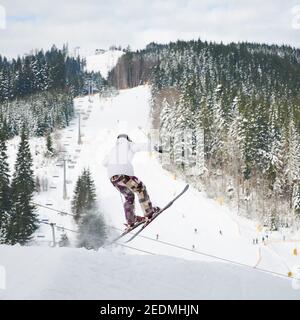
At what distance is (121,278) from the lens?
8.30 m

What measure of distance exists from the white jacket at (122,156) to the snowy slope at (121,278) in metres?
1.73

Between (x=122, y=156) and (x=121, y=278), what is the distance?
217 cm

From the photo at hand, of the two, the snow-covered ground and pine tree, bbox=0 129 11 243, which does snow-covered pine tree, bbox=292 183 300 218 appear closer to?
the snow-covered ground

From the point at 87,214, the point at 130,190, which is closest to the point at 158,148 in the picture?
the point at 130,190

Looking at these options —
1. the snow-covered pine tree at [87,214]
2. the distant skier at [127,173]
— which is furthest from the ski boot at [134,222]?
the snow-covered pine tree at [87,214]

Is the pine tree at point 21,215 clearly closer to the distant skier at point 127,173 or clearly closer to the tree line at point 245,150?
the tree line at point 245,150

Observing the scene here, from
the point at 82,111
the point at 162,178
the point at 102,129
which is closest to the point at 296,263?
the point at 162,178

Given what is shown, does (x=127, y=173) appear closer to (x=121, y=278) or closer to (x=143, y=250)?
(x=121, y=278)

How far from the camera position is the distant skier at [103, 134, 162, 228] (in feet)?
28.2

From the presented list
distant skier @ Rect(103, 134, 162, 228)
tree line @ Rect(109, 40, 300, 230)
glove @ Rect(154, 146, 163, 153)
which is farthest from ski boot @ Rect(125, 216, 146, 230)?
tree line @ Rect(109, 40, 300, 230)

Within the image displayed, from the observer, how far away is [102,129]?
78312mm
